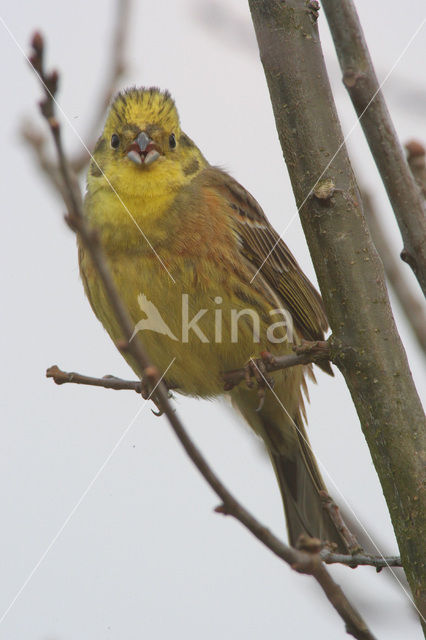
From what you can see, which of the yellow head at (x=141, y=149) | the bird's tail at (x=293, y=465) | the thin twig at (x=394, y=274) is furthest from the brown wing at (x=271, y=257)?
the thin twig at (x=394, y=274)

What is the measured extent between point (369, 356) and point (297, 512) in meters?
2.49

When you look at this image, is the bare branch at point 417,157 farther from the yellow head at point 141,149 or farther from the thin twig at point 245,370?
the yellow head at point 141,149

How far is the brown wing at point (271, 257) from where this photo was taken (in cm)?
496

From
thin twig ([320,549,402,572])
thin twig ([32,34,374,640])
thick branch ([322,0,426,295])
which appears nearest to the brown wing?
thin twig ([320,549,402,572])

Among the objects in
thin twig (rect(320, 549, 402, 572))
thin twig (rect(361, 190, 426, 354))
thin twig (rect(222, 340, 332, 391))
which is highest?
thin twig (rect(361, 190, 426, 354))

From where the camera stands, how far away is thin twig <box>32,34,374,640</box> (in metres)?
1.80

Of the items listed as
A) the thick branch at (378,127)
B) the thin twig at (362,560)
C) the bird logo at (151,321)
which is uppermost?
the bird logo at (151,321)

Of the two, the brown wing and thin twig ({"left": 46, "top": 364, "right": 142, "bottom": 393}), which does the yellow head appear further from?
thin twig ({"left": 46, "top": 364, "right": 142, "bottom": 393})

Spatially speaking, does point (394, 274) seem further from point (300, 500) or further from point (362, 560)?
point (300, 500)

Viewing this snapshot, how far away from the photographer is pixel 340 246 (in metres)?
3.03

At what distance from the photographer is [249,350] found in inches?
181

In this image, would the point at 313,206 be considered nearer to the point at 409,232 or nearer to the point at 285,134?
the point at 285,134

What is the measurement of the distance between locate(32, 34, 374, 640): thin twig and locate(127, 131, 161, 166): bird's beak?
265 centimetres

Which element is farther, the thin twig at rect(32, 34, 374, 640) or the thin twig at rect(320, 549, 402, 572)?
the thin twig at rect(320, 549, 402, 572)
